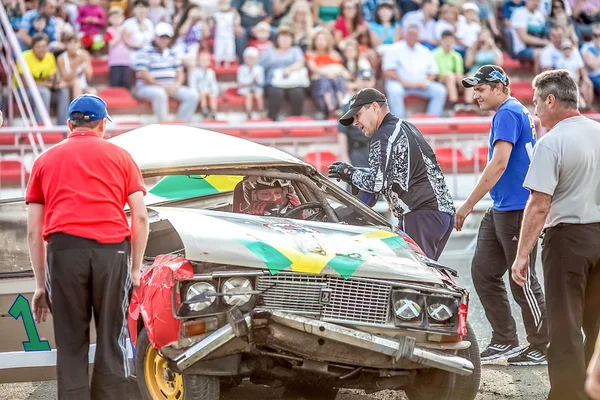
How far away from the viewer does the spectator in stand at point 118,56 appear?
14133 millimetres

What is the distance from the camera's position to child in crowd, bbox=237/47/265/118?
14.5 metres

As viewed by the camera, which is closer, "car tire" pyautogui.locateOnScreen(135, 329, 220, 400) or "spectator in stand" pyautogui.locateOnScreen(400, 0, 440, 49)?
"car tire" pyautogui.locateOnScreen(135, 329, 220, 400)

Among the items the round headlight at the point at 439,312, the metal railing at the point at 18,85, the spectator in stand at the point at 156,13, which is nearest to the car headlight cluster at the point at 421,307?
the round headlight at the point at 439,312

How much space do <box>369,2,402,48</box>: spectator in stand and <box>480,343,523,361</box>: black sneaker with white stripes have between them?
945cm

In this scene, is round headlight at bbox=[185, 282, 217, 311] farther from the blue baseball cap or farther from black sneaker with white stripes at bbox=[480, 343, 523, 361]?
black sneaker with white stripes at bbox=[480, 343, 523, 361]

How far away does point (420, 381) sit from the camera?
550cm

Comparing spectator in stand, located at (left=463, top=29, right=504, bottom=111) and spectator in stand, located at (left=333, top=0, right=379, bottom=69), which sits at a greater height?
spectator in stand, located at (left=333, top=0, right=379, bottom=69)

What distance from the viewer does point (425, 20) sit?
53.2ft

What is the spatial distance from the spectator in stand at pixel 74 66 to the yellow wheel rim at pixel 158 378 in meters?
8.73

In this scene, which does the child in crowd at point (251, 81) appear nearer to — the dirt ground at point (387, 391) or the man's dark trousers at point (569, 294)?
the dirt ground at point (387, 391)

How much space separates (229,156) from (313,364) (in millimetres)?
1495

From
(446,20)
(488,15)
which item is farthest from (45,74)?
(488,15)

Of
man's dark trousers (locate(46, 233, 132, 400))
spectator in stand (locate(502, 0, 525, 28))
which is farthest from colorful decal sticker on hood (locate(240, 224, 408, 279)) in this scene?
spectator in stand (locate(502, 0, 525, 28))

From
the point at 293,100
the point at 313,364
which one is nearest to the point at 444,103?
the point at 293,100
